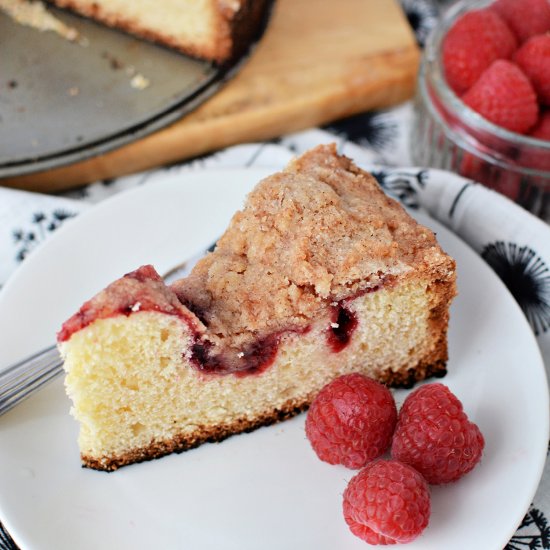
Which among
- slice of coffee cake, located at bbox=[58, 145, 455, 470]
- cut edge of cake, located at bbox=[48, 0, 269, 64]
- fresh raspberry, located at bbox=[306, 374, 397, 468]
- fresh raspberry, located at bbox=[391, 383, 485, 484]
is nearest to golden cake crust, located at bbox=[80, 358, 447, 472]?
slice of coffee cake, located at bbox=[58, 145, 455, 470]

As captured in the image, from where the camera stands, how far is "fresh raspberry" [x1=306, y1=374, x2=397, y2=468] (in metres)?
1.93

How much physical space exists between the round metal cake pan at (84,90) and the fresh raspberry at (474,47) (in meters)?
0.88

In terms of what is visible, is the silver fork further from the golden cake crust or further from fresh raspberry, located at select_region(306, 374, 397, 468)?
fresh raspberry, located at select_region(306, 374, 397, 468)

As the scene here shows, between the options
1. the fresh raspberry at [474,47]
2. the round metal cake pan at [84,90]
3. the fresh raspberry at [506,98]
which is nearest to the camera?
the fresh raspberry at [506,98]

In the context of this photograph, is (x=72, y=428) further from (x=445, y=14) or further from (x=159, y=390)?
(x=445, y=14)

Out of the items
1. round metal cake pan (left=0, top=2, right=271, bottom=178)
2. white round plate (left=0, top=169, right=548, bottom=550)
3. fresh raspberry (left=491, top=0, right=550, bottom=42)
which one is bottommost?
white round plate (left=0, top=169, right=548, bottom=550)

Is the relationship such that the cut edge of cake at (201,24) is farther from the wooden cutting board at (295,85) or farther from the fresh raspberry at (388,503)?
the fresh raspberry at (388,503)

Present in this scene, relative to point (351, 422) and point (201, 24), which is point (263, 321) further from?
point (201, 24)

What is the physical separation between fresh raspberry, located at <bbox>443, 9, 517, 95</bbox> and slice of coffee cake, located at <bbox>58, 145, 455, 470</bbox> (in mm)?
677

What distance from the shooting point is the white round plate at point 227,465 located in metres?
1.89

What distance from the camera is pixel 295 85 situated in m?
3.07

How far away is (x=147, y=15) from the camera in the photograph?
3.23m

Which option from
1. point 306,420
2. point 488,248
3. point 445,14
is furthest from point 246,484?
point 445,14

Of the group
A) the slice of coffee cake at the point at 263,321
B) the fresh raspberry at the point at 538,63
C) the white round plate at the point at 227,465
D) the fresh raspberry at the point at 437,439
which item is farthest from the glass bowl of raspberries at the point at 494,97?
the fresh raspberry at the point at 437,439
